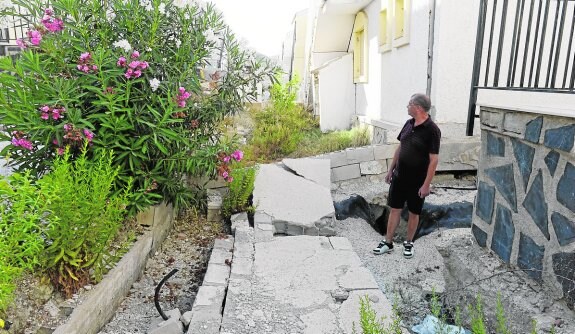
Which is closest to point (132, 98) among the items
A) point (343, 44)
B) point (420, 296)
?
point (420, 296)

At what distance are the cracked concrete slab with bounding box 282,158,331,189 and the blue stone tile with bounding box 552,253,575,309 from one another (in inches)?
134

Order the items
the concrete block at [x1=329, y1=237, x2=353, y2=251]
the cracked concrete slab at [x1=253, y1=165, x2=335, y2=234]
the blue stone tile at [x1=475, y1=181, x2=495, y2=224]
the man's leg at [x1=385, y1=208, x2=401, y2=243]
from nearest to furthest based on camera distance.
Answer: the blue stone tile at [x1=475, y1=181, x2=495, y2=224] → the concrete block at [x1=329, y1=237, x2=353, y2=251] → the man's leg at [x1=385, y1=208, x2=401, y2=243] → the cracked concrete slab at [x1=253, y1=165, x2=335, y2=234]

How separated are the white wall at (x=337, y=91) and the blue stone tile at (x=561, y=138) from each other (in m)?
8.45

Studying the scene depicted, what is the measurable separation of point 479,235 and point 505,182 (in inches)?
22.6

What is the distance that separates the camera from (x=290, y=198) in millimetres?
5031

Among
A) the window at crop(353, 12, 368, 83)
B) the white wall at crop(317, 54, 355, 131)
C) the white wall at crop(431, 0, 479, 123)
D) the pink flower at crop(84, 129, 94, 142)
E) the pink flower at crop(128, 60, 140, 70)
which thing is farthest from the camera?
the white wall at crop(317, 54, 355, 131)

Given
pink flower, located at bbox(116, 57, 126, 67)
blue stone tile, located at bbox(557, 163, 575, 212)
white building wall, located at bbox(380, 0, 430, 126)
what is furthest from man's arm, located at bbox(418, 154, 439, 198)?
pink flower, located at bbox(116, 57, 126, 67)

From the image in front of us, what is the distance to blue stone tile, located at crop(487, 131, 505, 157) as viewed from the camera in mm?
3004

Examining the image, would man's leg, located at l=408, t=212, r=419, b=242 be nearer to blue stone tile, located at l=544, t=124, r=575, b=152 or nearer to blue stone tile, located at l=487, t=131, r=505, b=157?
blue stone tile, located at l=487, t=131, r=505, b=157

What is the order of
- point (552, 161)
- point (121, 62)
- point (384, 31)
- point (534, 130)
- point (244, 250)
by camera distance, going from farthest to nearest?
point (384, 31), point (244, 250), point (121, 62), point (534, 130), point (552, 161)

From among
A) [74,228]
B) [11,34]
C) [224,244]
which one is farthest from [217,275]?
[11,34]

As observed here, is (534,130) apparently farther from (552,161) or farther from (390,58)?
(390,58)

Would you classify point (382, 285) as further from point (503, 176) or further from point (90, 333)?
point (90, 333)

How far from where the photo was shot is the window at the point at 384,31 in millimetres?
7648
